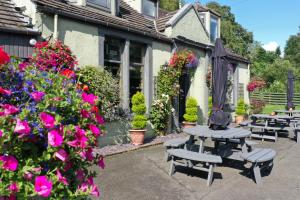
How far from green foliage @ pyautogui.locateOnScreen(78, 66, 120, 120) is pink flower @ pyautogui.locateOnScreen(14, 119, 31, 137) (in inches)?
228

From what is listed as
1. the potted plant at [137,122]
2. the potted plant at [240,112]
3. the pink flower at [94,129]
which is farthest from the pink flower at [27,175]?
the potted plant at [240,112]

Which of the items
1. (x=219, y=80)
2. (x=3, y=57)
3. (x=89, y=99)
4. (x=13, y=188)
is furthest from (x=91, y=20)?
(x=13, y=188)

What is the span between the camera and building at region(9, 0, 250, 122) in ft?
26.3

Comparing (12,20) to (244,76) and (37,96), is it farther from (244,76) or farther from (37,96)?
(244,76)

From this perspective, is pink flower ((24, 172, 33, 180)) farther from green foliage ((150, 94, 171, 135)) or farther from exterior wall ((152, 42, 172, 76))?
exterior wall ((152, 42, 172, 76))

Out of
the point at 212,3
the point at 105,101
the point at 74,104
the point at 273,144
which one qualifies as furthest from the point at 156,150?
the point at 212,3

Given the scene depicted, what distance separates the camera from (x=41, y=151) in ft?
7.67

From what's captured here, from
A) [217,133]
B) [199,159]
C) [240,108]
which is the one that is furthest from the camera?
[240,108]

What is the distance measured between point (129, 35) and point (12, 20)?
379 cm

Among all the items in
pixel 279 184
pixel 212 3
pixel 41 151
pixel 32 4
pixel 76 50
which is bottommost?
pixel 279 184

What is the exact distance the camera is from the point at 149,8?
44.0 ft

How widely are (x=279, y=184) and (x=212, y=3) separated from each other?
39165 mm

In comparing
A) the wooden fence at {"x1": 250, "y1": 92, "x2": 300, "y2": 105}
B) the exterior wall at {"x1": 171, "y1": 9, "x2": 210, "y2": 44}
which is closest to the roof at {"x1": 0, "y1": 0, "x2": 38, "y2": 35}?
the exterior wall at {"x1": 171, "y1": 9, "x2": 210, "y2": 44}

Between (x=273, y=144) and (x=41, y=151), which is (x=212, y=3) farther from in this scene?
(x=41, y=151)
